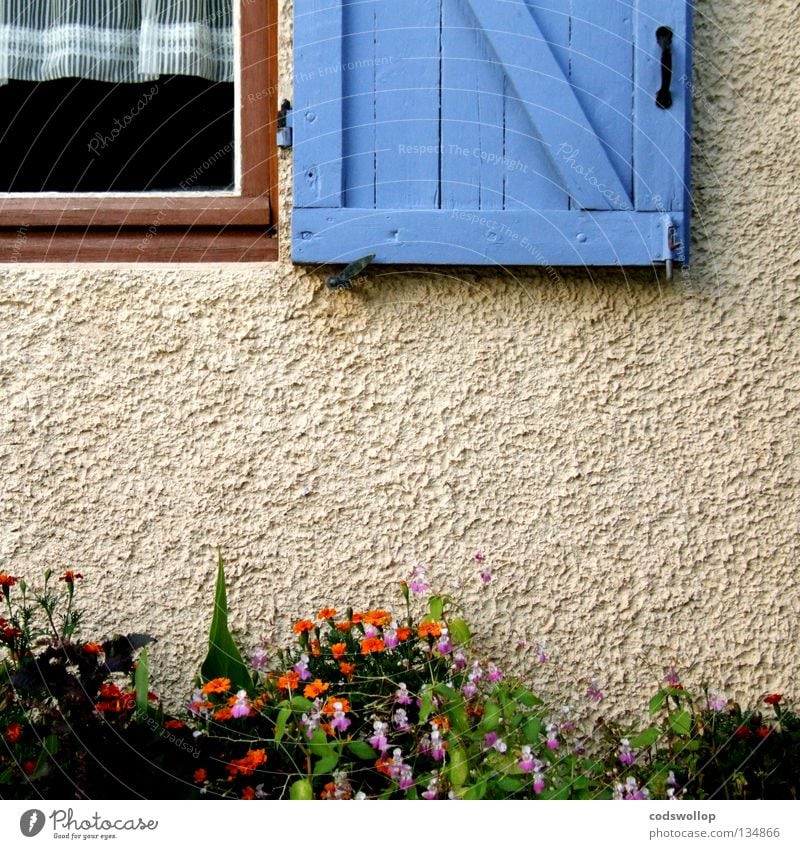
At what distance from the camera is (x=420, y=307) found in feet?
7.70

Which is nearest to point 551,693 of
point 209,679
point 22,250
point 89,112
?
point 209,679

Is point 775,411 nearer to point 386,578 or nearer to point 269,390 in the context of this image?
point 386,578

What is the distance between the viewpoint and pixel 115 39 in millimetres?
2521

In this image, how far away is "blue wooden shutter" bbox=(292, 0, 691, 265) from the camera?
2.23 meters

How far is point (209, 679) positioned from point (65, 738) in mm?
373

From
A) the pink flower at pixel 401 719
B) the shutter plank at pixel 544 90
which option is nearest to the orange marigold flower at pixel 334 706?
the pink flower at pixel 401 719

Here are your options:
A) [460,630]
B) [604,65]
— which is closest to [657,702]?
[460,630]

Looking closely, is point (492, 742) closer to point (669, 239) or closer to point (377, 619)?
point (377, 619)

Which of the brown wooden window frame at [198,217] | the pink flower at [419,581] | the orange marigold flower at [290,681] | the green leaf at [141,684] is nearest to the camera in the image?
the orange marigold flower at [290,681]

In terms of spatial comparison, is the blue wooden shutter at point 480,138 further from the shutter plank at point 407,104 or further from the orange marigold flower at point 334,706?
the orange marigold flower at point 334,706

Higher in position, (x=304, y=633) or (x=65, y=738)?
(x=304, y=633)

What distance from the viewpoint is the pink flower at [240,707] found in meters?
1.91

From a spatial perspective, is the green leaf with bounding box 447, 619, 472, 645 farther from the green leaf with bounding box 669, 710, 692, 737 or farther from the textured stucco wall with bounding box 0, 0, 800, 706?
the green leaf with bounding box 669, 710, 692, 737

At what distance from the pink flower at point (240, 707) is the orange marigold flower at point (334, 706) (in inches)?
6.2
